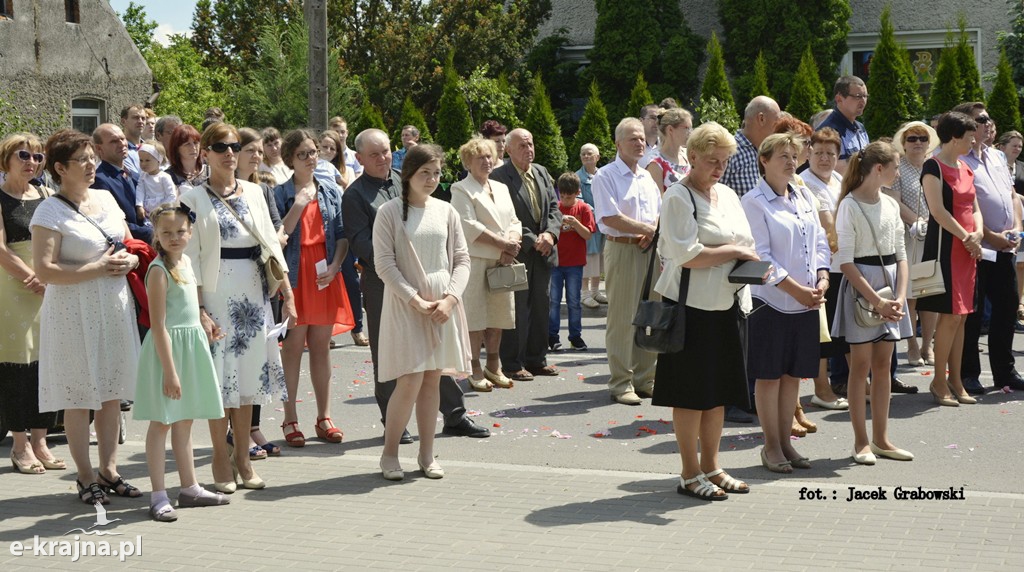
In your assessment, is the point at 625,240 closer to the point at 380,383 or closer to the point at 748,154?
the point at 748,154

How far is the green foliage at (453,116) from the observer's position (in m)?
26.7

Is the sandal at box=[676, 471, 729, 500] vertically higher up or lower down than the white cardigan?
lower down

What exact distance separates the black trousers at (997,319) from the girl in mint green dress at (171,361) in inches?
242

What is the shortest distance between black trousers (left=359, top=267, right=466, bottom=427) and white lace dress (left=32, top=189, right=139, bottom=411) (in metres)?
1.92

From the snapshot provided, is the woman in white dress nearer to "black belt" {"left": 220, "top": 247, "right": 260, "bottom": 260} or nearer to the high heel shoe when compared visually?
"black belt" {"left": 220, "top": 247, "right": 260, "bottom": 260}

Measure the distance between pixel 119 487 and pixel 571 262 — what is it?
22.8ft

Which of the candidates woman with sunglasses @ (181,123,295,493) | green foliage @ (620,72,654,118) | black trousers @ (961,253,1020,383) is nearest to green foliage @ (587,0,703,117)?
green foliage @ (620,72,654,118)

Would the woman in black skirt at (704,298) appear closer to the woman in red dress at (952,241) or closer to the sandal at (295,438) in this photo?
the sandal at (295,438)

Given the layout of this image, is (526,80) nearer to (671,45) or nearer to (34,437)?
(671,45)

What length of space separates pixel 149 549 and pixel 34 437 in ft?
7.52

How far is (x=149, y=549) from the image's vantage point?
6.10 m

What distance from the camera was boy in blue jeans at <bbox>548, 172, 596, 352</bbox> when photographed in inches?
514

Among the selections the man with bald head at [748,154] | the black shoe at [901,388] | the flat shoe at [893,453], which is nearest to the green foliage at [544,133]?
the black shoe at [901,388]

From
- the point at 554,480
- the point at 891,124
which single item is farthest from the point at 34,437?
the point at 891,124
